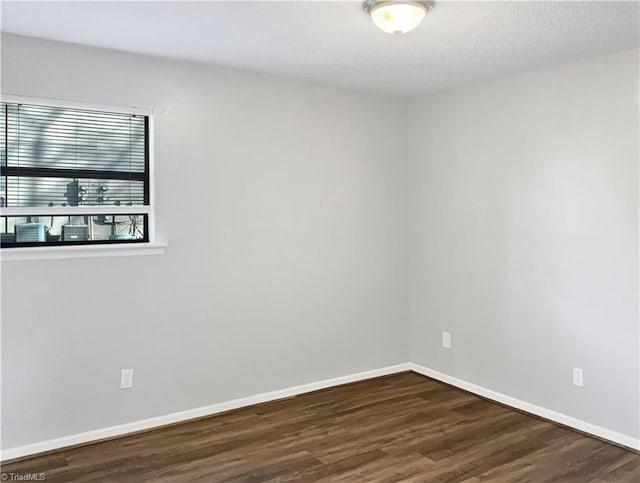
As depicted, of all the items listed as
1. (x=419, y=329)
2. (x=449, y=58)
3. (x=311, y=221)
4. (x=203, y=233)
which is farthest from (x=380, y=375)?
(x=449, y=58)

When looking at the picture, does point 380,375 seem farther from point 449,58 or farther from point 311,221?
point 449,58

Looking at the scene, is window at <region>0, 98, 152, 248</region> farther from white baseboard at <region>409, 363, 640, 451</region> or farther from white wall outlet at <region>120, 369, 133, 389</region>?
white baseboard at <region>409, 363, 640, 451</region>

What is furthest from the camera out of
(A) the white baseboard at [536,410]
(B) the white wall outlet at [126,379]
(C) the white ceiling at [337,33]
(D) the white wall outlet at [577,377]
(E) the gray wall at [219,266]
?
(D) the white wall outlet at [577,377]

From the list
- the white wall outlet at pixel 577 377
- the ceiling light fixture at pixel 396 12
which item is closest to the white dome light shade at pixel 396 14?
the ceiling light fixture at pixel 396 12

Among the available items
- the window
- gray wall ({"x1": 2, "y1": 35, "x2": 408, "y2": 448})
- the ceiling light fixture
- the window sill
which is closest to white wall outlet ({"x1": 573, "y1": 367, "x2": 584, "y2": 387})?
gray wall ({"x1": 2, "y1": 35, "x2": 408, "y2": 448})

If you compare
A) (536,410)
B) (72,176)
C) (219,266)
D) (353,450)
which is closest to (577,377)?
(536,410)

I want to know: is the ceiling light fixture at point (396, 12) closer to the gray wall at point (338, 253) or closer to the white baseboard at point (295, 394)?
the gray wall at point (338, 253)

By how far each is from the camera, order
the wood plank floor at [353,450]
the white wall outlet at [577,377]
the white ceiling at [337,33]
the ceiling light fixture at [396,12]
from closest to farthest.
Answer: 1. the ceiling light fixture at [396,12]
2. the white ceiling at [337,33]
3. the wood plank floor at [353,450]
4. the white wall outlet at [577,377]

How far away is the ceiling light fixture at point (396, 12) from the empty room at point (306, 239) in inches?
0.4

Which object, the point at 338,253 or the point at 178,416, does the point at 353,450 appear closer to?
the point at 178,416

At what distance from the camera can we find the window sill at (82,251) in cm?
313

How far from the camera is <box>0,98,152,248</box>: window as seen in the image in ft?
10.4

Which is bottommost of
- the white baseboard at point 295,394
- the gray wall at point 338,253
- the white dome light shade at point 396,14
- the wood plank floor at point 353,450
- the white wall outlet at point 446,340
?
the wood plank floor at point 353,450

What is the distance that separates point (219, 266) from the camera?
12.7ft
